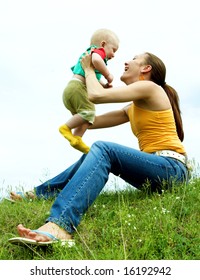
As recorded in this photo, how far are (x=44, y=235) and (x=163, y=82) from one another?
8.96 feet

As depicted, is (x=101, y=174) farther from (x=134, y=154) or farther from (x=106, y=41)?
(x=106, y=41)

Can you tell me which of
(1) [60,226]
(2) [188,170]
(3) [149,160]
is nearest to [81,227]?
(1) [60,226]

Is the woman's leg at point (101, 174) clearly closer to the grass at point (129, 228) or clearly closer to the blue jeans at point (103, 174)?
the blue jeans at point (103, 174)

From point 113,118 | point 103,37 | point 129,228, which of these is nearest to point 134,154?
point 129,228

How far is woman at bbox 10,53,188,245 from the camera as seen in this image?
4.46 m

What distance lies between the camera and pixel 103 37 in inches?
279

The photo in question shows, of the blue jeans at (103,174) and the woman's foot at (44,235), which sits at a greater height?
the blue jeans at (103,174)

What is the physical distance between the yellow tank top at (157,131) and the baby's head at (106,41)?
5.86ft

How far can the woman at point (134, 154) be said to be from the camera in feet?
14.6

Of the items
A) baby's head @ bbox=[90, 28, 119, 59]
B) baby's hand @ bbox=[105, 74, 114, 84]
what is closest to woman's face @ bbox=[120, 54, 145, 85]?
baby's hand @ bbox=[105, 74, 114, 84]

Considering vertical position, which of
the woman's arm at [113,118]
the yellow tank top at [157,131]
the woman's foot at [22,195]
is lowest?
the woman's foot at [22,195]

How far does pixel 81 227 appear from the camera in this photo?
4.75m

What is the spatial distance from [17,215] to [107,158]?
153 cm

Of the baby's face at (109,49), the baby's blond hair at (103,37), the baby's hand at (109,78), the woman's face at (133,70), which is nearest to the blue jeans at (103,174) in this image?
the woman's face at (133,70)
